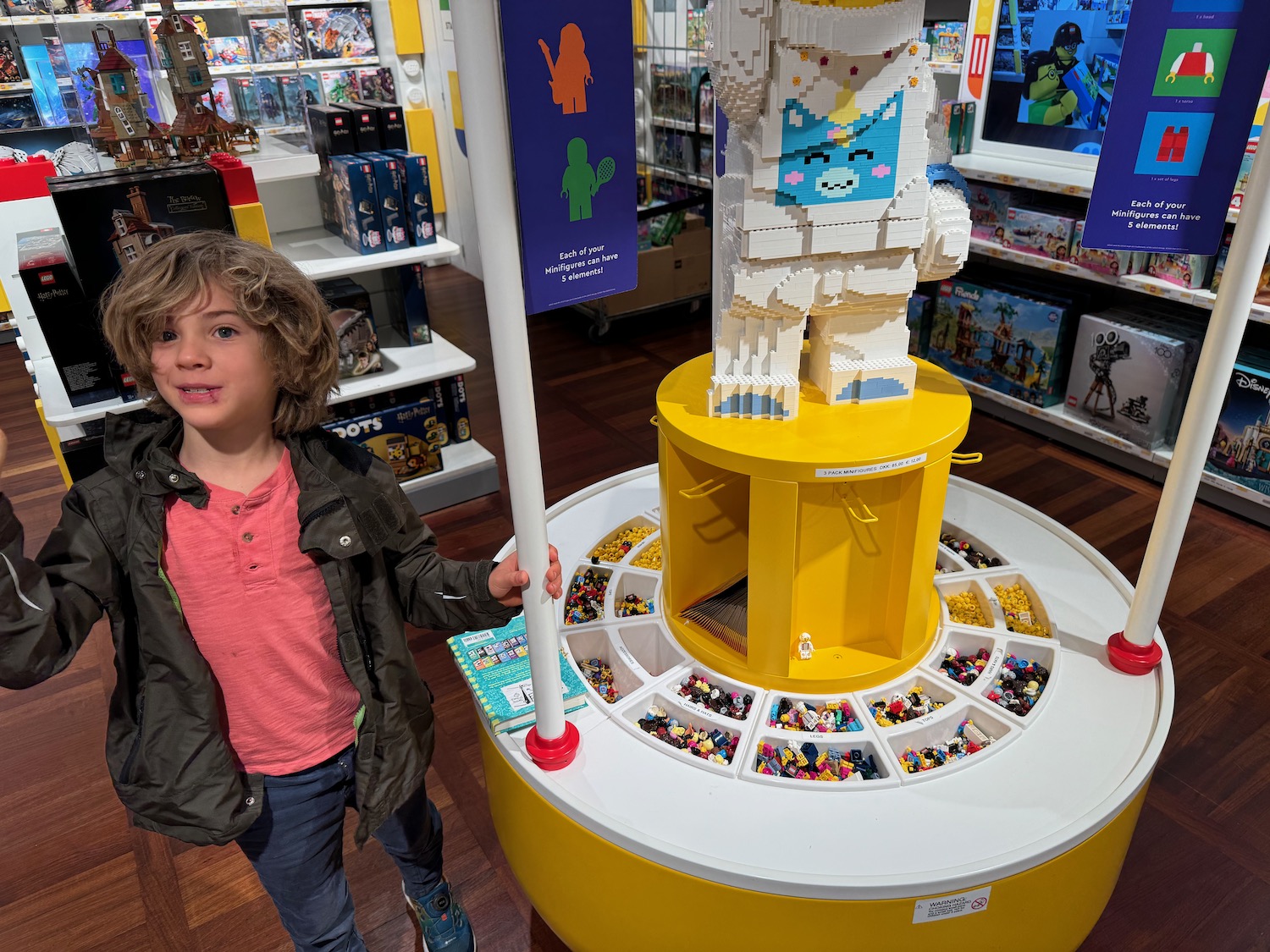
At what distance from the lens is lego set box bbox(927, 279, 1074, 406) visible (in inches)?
157

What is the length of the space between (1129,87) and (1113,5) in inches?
90.2

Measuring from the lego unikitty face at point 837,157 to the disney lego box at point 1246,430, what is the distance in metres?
2.27

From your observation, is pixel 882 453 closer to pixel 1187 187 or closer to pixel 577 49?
pixel 1187 187

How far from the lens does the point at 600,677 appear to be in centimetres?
214

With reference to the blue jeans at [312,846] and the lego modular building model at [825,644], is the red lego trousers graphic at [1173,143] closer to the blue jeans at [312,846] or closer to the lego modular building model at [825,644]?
the lego modular building model at [825,644]

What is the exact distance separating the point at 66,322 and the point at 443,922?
7.23 ft

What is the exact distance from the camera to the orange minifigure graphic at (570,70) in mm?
1185

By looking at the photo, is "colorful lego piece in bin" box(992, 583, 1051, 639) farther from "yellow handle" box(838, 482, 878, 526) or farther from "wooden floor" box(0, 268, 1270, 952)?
"yellow handle" box(838, 482, 878, 526)

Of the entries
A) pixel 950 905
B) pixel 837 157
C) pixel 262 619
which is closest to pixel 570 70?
pixel 837 157

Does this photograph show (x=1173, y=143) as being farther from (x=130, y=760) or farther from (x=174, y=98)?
(x=174, y=98)

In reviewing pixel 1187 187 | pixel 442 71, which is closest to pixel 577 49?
pixel 1187 187

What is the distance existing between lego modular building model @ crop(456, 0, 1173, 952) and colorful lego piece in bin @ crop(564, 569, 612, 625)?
0.31 feet

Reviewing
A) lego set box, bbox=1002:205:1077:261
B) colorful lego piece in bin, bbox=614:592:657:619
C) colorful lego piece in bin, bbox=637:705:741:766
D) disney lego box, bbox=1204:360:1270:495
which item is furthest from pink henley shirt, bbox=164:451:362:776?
Result: lego set box, bbox=1002:205:1077:261

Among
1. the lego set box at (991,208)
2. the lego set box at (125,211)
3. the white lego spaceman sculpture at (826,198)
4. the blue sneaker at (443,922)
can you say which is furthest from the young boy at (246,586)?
the lego set box at (991,208)
